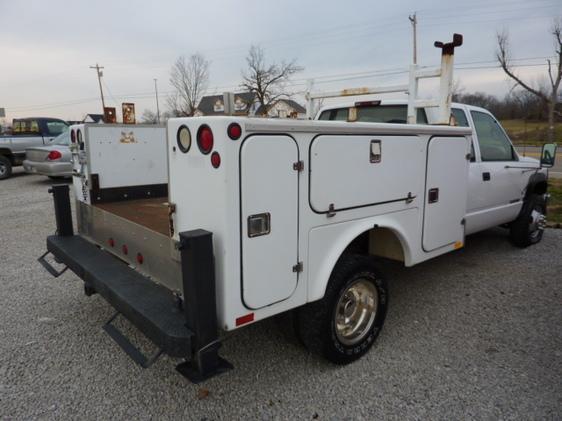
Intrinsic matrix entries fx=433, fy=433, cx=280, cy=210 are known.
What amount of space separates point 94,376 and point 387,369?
6.55ft

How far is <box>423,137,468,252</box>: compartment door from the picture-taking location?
135 inches

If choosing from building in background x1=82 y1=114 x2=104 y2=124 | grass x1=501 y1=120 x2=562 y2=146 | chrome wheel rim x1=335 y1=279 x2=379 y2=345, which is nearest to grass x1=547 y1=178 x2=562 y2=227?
chrome wheel rim x1=335 y1=279 x2=379 y2=345

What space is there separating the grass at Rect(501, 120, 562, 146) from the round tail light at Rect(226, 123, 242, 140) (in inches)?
1393

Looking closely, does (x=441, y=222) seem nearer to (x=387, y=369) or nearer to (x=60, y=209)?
(x=387, y=369)

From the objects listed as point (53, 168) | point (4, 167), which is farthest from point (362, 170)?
point (4, 167)

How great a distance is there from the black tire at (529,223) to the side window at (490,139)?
810 mm

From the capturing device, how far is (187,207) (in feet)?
7.72

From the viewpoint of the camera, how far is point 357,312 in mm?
3162

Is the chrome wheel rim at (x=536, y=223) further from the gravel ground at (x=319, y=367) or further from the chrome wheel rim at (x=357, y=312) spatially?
the chrome wheel rim at (x=357, y=312)

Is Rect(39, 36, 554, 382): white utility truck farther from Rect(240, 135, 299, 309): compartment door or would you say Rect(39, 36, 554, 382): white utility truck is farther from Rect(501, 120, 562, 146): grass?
Rect(501, 120, 562, 146): grass

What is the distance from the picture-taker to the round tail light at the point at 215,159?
210 centimetres

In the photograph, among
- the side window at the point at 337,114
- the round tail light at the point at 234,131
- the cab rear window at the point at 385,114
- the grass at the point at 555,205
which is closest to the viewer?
the round tail light at the point at 234,131

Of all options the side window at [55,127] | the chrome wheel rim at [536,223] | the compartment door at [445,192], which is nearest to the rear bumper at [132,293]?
the compartment door at [445,192]

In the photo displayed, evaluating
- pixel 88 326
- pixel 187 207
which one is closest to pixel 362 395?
pixel 187 207
